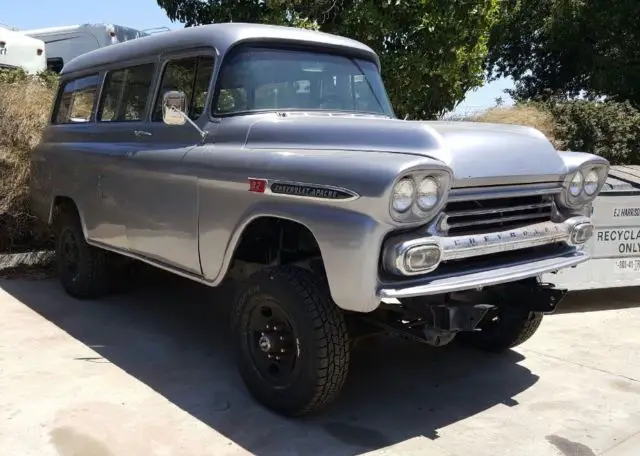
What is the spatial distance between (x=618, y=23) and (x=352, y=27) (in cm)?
851

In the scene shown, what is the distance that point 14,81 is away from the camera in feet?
27.2

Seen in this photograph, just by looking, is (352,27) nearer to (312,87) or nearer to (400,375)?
(312,87)

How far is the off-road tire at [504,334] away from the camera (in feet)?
14.7

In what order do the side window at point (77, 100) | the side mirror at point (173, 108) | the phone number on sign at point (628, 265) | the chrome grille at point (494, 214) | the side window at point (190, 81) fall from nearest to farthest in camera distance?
the chrome grille at point (494, 214) < the side mirror at point (173, 108) < the side window at point (190, 81) < the side window at point (77, 100) < the phone number on sign at point (628, 265)

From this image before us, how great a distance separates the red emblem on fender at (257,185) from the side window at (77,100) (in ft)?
8.59

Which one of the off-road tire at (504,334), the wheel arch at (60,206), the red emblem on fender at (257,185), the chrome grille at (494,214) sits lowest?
the off-road tire at (504,334)

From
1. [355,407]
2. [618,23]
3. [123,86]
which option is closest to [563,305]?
[355,407]

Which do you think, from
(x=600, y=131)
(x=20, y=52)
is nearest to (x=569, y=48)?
(x=600, y=131)

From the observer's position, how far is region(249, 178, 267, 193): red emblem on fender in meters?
3.50

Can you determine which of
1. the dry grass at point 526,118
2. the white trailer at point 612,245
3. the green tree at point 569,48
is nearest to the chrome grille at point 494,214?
the white trailer at point 612,245

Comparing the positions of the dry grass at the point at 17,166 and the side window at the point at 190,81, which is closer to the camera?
the side window at the point at 190,81

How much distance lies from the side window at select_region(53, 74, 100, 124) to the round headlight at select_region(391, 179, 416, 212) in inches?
137

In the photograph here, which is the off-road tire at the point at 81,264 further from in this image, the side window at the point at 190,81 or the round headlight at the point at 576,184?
the round headlight at the point at 576,184

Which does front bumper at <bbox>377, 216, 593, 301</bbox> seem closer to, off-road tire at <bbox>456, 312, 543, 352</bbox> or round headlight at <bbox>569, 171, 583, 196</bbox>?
round headlight at <bbox>569, 171, 583, 196</bbox>
